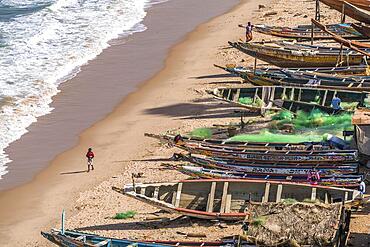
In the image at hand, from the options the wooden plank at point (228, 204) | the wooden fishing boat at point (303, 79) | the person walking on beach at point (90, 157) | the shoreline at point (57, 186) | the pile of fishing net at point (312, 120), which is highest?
the wooden fishing boat at point (303, 79)

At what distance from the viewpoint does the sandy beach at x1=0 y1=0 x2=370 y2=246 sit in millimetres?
28827

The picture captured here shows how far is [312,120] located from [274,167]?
4657 mm

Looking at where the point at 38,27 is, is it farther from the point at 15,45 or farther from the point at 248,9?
the point at 248,9

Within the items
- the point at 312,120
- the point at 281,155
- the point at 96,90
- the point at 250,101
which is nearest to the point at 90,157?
the point at 281,155

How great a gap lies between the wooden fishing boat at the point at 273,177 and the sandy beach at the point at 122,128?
134 cm

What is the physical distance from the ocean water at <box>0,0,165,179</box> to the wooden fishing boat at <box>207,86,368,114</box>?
7888 millimetres

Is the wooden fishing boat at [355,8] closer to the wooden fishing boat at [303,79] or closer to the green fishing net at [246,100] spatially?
the wooden fishing boat at [303,79]

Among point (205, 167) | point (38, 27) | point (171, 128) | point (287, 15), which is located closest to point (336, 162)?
point (205, 167)

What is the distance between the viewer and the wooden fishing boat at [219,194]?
86.7ft

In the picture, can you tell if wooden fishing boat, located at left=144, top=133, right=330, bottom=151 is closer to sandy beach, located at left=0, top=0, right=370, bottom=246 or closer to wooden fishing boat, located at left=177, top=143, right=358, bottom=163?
wooden fishing boat, located at left=177, top=143, right=358, bottom=163

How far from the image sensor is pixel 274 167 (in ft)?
96.0

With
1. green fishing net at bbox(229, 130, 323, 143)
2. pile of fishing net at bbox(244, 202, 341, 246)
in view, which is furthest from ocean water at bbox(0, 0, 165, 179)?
pile of fishing net at bbox(244, 202, 341, 246)

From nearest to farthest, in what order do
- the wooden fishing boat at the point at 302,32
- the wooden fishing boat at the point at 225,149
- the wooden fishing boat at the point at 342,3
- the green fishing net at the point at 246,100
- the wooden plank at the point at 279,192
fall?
the wooden plank at the point at 279,192 → the wooden fishing boat at the point at 225,149 → the green fishing net at the point at 246,100 → the wooden fishing boat at the point at 342,3 → the wooden fishing boat at the point at 302,32

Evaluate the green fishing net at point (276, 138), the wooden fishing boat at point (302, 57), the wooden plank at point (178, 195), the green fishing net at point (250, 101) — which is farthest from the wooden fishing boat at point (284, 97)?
the wooden plank at point (178, 195)
